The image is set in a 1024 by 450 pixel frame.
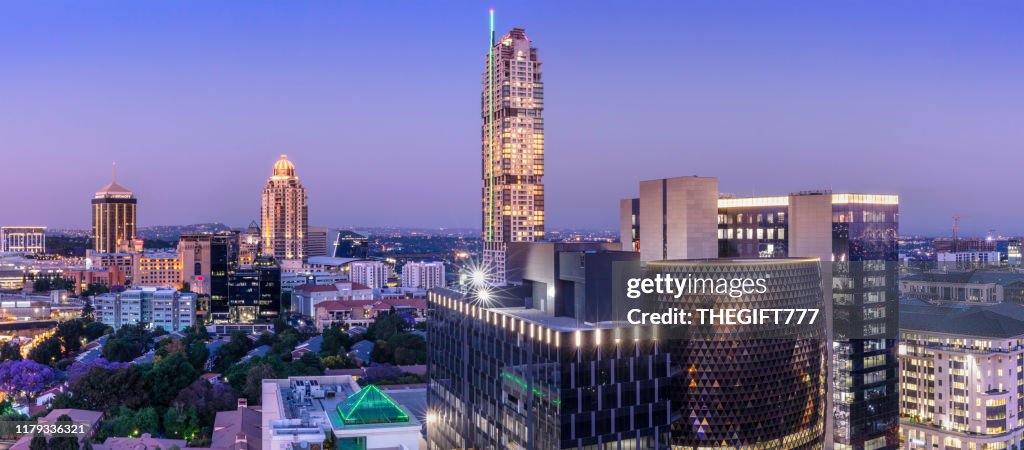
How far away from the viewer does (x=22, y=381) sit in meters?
84.9

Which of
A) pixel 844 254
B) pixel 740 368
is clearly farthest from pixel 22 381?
pixel 844 254

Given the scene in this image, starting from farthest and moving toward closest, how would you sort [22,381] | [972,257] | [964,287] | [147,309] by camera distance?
[972,257], [147,309], [964,287], [22,381]

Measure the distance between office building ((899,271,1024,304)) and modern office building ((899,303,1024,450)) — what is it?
27407 millimetres

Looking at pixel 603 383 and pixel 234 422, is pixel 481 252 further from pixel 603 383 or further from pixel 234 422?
pixel 603 383

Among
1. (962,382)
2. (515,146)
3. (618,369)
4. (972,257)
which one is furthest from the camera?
(972,257)

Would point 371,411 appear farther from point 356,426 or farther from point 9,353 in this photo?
point 9,353

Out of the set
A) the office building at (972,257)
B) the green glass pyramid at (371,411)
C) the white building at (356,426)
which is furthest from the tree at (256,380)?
the office building at (972,257)

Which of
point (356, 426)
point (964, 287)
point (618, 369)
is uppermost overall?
point (964, 287)

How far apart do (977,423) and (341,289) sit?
4834 inches

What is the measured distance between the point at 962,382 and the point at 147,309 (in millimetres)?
121863

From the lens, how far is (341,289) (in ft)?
566

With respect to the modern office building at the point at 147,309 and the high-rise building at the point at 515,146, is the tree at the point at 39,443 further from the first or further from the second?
the high-rise building at the point at 515,146

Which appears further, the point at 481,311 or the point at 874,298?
the point at 874,298

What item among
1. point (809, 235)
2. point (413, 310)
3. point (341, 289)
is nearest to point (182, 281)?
point (341, 289)
